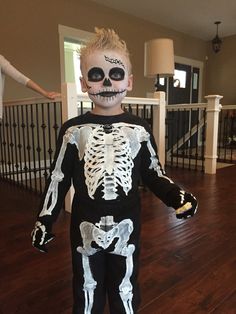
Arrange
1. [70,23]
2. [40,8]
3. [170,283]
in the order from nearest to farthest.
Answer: [170,283]
[40,8]
[70,23]

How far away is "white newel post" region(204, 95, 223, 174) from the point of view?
3.47m

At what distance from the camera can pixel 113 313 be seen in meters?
0.87

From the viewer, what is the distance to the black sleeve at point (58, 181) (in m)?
0.79

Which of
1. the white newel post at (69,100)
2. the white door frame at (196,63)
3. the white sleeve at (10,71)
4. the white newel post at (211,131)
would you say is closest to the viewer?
the white newel post at (69,100)

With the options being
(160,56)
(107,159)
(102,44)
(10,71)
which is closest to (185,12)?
(160,56)

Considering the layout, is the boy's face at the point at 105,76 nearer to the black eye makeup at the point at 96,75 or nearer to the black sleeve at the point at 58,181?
the black eye makeup at the point at 96,75

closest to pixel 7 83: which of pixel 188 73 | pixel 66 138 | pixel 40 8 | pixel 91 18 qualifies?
pixel 40 8

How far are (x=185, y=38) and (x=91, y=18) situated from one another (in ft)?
8.01

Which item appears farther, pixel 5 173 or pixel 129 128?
pixel 5 173

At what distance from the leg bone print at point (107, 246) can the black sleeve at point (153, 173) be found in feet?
0.42

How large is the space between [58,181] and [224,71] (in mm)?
6346

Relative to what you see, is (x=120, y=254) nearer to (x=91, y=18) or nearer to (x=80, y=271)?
(x=80, y=271)

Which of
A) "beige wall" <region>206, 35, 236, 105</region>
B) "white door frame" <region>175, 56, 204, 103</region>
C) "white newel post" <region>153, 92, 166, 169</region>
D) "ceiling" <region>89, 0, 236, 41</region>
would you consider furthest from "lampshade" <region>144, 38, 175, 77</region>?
"beige wall" <region>206, 35, 236, 105</region>

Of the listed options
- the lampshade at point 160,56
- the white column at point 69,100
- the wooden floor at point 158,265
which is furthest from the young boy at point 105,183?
the lampshade at point 160,56
